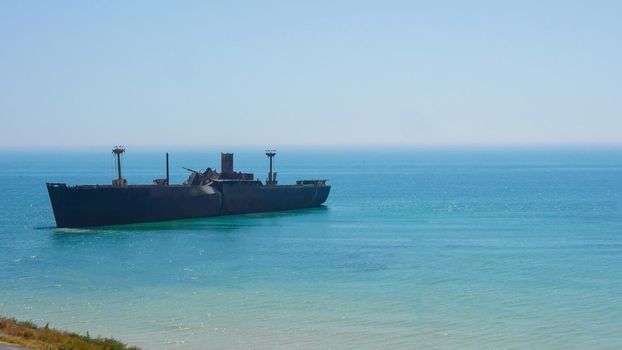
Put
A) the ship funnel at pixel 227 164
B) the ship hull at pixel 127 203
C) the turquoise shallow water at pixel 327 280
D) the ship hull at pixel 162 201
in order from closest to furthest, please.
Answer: the turquoise shallow water at pixel 327 280 < the ship hull at pixel 127 203 < the ship hull at pixel 162 201 < the ship funnel at pixel 227 164

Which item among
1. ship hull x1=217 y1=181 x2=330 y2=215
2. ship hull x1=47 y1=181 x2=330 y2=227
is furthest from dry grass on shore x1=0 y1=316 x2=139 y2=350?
ship hull x1=217 y1=181 x2=330 y2=215

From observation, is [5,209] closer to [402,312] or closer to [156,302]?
[156,302]

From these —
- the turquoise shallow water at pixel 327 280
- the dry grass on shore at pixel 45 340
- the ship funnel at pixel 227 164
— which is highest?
the ship funnel at pixel 227 164

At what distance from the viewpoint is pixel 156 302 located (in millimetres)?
35031

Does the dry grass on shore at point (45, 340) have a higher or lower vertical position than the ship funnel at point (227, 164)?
lower

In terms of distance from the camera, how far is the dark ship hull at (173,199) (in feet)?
202

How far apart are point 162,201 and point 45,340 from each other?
43740mm

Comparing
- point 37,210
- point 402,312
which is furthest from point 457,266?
point 37,210

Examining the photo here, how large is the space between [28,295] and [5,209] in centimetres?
4644

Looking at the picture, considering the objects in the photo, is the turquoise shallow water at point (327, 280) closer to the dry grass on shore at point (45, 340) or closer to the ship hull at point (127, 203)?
the ship hull at point (127, 203)

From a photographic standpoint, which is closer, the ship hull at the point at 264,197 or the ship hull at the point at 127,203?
the ship hull at the point at 127,203

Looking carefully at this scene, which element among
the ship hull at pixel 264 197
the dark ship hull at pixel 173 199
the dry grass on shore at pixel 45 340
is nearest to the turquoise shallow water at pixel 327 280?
the ship hull at pixel 264 197

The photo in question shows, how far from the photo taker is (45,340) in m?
23.3

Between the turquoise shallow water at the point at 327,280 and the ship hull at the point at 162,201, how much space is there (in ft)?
4.86
